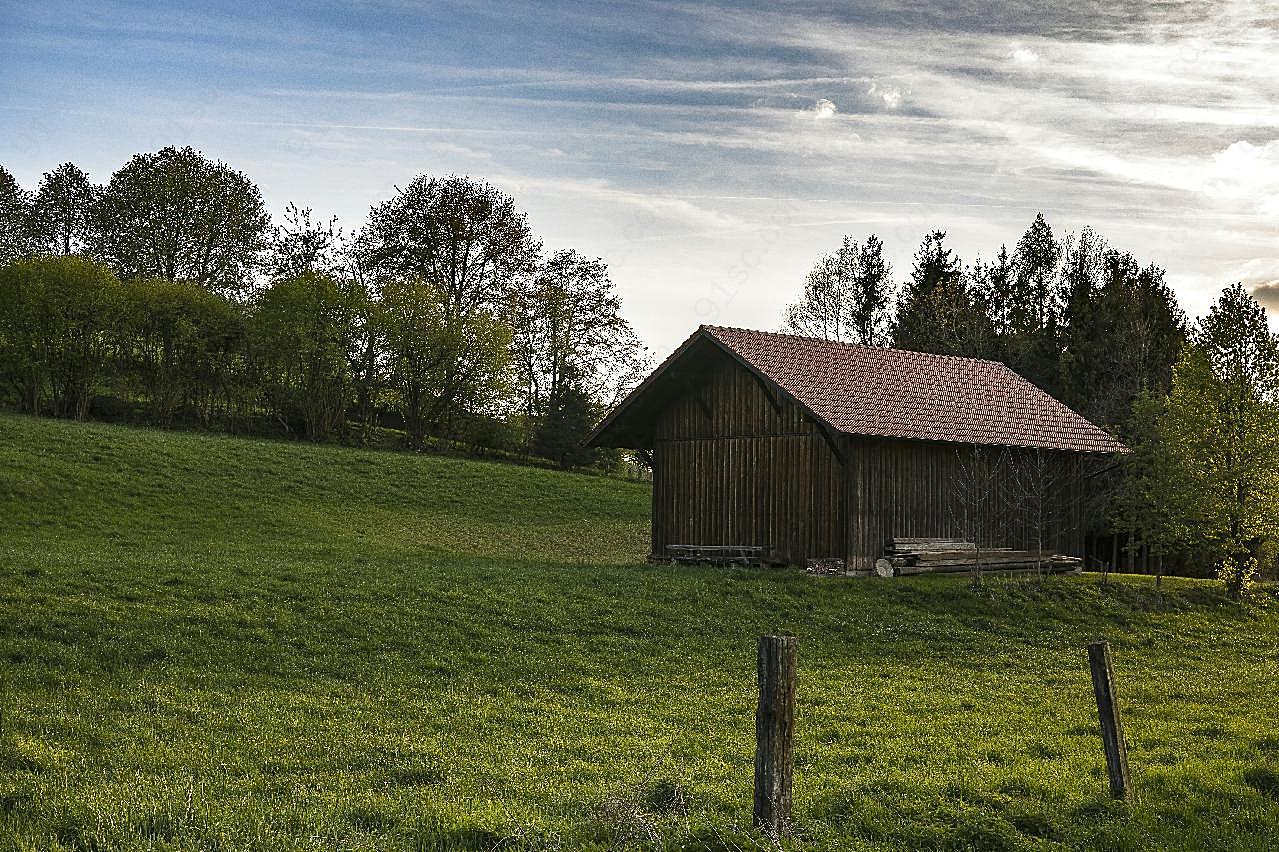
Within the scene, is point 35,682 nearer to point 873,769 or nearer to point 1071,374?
point 873,769

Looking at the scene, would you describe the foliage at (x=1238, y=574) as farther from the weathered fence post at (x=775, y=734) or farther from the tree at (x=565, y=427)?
the tree at (x=565, y=427)

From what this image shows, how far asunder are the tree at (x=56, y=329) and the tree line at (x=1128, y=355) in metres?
34.0

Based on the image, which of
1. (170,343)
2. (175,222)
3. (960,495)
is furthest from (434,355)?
(960,495)

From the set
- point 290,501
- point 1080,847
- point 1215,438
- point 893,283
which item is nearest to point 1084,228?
point 893,283

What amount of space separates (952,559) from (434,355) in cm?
3203

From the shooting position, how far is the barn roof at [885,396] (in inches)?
1079

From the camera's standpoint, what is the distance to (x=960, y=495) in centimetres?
2870

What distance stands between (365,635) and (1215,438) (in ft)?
72.1

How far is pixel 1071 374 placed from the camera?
51438 millimetres

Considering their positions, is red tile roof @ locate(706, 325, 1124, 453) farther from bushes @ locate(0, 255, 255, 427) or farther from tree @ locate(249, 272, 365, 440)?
bushes @ locate(0, 255, 255, 427)

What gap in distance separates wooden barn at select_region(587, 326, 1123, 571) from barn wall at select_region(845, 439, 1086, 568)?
39 mm

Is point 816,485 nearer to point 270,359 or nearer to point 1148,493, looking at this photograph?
point 1148,493

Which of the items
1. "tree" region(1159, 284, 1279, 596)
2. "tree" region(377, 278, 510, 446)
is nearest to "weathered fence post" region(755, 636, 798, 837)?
"tree" region(1159, 284, 1279, 596)

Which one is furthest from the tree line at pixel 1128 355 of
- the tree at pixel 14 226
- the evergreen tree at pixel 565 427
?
the tree at pixel 14 226
